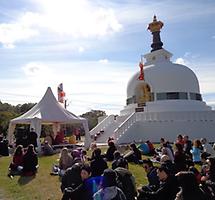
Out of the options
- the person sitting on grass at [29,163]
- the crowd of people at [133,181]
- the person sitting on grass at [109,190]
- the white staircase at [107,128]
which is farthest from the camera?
the white staircase at [107,128]

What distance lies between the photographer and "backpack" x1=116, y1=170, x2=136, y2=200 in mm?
7147

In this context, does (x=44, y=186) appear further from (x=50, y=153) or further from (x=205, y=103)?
(x=205, y=103)

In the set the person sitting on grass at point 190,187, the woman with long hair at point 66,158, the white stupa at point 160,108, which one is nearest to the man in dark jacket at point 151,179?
the person sitting on grass at point 190,187

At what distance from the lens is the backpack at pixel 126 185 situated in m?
7.15

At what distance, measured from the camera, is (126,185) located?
23.6 feet

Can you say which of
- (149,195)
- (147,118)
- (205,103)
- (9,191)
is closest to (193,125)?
(147,118)

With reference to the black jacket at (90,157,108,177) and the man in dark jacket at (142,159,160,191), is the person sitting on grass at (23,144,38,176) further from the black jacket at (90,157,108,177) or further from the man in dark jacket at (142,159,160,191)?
the man in dark jacket at (142,159,160,191)

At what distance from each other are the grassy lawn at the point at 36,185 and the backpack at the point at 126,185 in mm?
2620

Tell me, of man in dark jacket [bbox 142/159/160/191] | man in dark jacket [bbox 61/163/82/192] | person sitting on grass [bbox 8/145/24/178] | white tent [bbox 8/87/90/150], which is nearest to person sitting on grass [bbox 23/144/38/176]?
person sitting on grass [bbox 8/145/24/178]

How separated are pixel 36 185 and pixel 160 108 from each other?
68.9ft

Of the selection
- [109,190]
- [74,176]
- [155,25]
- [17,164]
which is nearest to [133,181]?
[74,176]

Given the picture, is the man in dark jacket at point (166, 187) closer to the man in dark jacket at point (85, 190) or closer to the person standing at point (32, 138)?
the man in dark jacket at point (85, 190)

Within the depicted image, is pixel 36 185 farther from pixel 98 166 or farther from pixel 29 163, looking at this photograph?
pixel 98 166

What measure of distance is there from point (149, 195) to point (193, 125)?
880 inches
